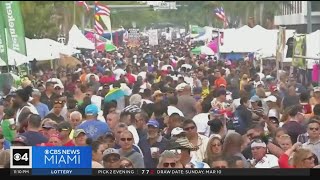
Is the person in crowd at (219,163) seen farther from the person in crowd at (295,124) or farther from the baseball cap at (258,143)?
the person in crowd at (295,124)

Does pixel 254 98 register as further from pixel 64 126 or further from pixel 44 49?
pixel 44 49

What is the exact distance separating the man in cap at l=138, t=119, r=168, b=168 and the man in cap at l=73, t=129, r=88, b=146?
341 millimetres

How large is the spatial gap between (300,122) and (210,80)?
2.37ft

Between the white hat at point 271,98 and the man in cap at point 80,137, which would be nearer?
the man in cap at point 80,137

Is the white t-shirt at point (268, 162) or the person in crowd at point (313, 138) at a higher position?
the person in crowd at point (313, 138)

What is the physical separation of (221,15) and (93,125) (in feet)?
3.77

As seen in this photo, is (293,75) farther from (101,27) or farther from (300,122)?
(101,27)

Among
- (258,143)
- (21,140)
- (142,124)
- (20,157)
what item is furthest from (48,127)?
(258,143)

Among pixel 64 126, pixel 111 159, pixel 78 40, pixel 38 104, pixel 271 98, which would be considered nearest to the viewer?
pixel 111 159

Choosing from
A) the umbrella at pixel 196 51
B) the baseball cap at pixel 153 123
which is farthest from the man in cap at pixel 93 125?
the umbrella at pixel 196 51

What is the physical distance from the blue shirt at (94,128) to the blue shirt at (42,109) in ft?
1.04

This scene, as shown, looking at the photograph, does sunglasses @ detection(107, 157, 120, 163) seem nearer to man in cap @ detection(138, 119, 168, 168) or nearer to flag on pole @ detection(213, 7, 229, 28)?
man in cap @ detection(138, 119, 168, 168)

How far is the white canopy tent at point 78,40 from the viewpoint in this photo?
5.52 m

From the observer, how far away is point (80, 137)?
5012 mm
